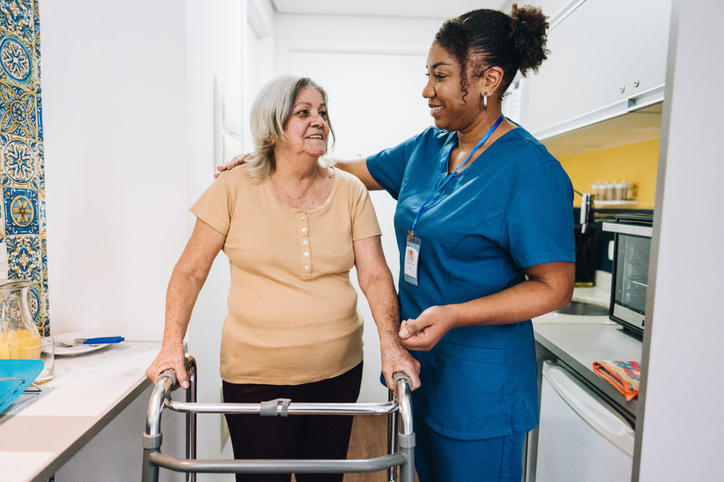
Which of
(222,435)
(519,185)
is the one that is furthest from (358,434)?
(519,185)

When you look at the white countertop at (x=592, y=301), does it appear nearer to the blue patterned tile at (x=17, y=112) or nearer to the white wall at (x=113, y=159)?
the white wall at (x=113, y=159)

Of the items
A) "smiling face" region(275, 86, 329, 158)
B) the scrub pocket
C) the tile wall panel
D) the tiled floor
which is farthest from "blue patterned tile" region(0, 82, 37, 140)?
the tiled floor

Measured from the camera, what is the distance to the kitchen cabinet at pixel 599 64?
1.53 metres

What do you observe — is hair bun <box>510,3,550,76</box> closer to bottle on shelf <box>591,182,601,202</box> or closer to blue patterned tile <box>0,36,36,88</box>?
blue patterned tile <box>0,36,36,88</box>

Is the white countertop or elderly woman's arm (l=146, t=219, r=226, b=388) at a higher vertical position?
elderly woman's arm (l=146, t=219, r=226, b=388)

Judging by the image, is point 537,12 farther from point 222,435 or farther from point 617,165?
point 222,435

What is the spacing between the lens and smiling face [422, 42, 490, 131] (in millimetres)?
1128

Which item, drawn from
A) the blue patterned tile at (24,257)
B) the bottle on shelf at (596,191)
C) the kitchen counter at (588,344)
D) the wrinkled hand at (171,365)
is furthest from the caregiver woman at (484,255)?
the bottle on shelf at (596,191)

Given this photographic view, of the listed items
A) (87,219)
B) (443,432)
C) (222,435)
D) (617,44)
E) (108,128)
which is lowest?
(222,435)

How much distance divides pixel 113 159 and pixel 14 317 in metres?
0.58

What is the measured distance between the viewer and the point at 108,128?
1.49m

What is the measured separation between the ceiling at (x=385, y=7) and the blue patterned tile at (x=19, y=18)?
2009 millimetres

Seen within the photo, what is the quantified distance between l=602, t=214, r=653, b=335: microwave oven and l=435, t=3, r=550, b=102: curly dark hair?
79 centimetres

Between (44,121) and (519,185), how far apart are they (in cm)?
146
